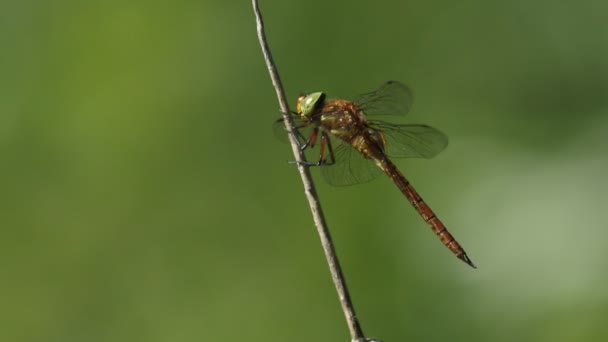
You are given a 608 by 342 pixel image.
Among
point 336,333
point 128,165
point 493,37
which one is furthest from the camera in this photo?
point 493,37

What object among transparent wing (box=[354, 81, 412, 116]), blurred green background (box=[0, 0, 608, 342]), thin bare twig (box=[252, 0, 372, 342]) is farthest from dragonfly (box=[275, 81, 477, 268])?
thin bare twig (box=[252, 0, 372, 342])

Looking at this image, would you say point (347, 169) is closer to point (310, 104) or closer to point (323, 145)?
point (323, 145)

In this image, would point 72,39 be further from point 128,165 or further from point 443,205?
point 443,205

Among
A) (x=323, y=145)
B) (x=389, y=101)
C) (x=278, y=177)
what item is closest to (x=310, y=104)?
(x=323, y=145)

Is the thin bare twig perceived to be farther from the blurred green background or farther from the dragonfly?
the blurred green background

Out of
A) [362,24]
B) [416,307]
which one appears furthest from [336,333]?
[362,24]

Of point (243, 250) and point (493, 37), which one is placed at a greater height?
point (493, 37)
